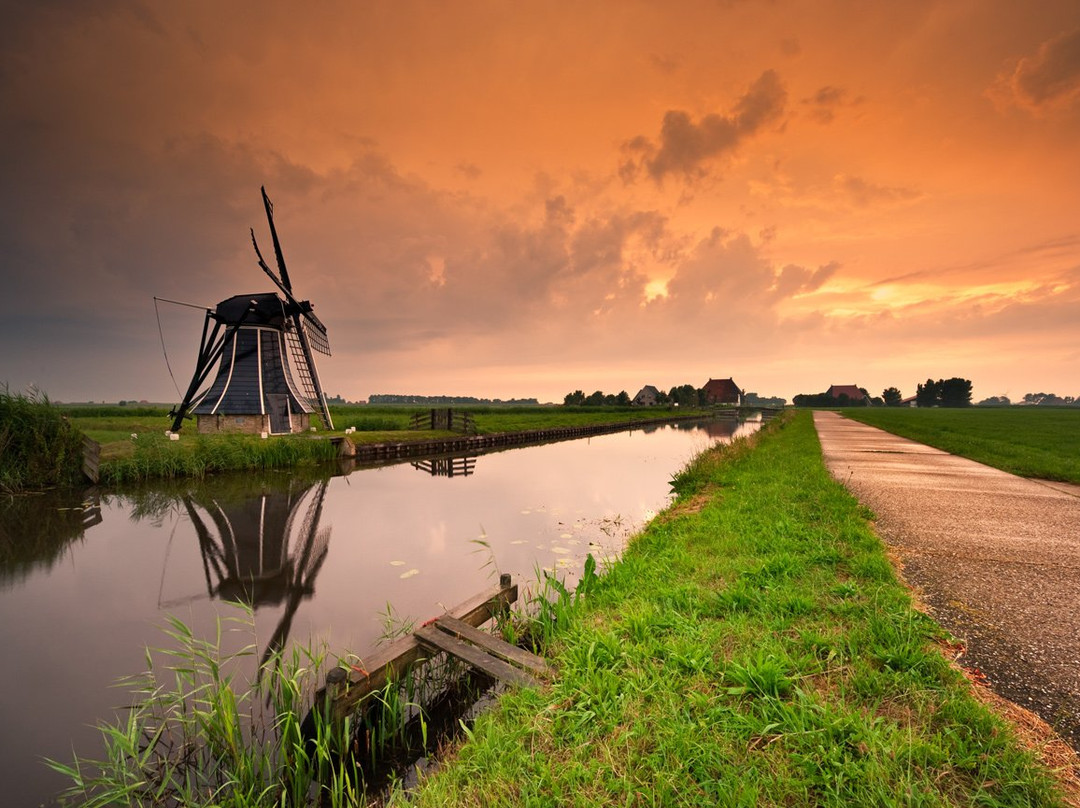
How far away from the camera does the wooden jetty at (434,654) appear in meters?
3.62

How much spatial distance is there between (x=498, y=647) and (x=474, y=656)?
25cm

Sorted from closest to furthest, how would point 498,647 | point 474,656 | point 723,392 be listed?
1. point 474,656
2. point 498,647
3. point 723,392

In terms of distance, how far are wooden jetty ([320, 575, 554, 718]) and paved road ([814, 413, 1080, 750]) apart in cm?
342

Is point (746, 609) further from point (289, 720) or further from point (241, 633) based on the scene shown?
point (241, 633)

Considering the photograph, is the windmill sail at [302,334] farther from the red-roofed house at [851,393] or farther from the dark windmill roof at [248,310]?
the red-roofed house at [851,393]

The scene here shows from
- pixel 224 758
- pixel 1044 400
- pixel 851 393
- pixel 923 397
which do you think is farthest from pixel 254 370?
pixel 1044 400

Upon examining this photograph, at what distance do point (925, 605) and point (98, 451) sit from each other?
20.6 m

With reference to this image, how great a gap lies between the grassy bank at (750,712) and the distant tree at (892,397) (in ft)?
507

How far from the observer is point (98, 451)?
14219 millimetres

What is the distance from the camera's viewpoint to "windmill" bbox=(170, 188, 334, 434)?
25406mm

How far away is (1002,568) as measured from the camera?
16.6 ft

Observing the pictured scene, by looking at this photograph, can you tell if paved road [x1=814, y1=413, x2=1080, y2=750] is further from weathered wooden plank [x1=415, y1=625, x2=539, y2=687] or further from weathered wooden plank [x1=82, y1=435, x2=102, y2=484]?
weathered wooden plank [x1=82, y1=435, x2=102, y2=484]

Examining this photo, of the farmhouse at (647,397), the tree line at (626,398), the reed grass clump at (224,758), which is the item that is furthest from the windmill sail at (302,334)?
the farmhouse at (647,397)

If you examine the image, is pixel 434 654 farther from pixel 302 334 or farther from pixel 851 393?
pixel 851 393
